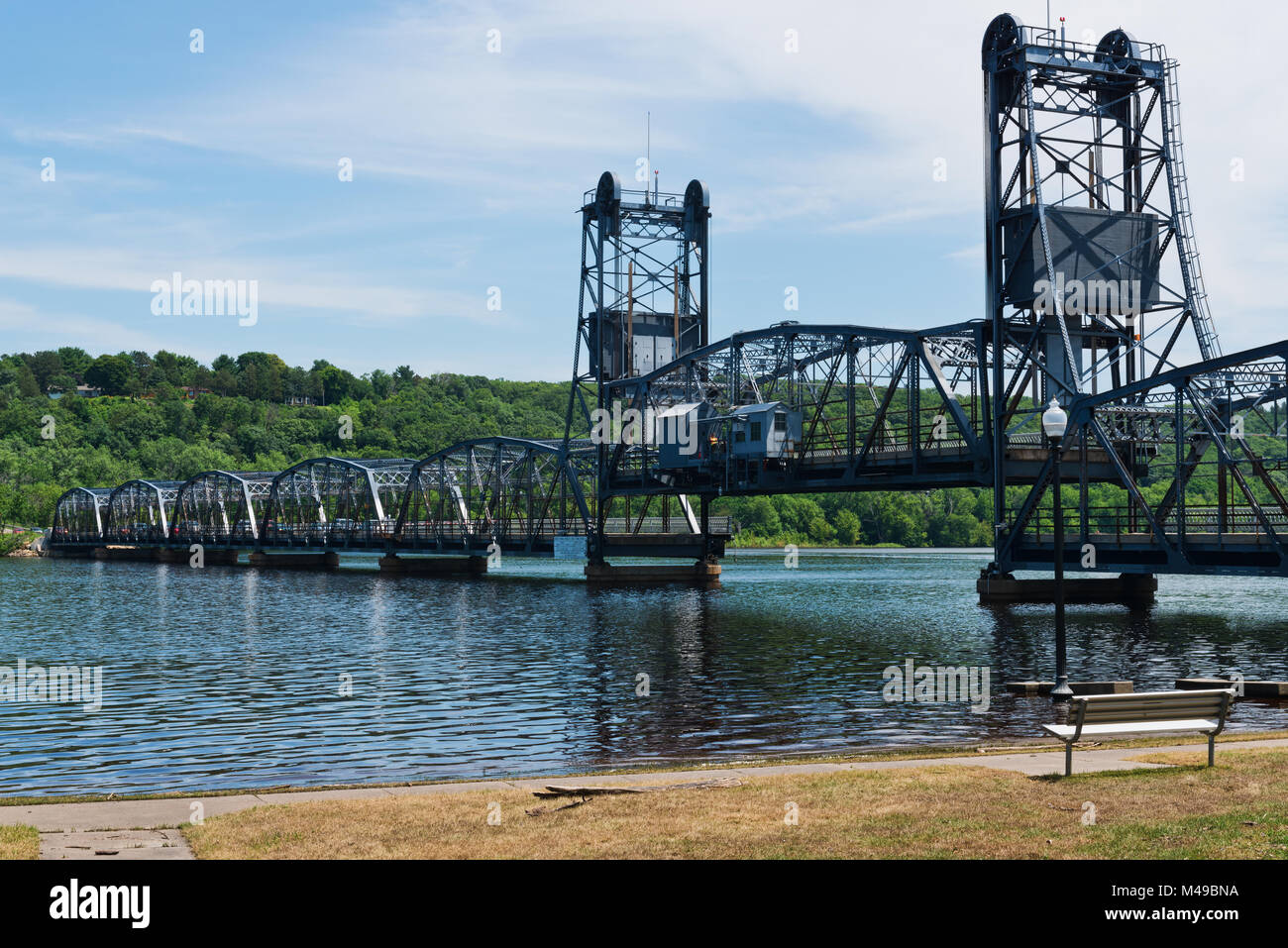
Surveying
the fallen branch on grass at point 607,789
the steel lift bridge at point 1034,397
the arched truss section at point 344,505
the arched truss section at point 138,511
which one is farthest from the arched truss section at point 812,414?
the arched truss section at point 138,511

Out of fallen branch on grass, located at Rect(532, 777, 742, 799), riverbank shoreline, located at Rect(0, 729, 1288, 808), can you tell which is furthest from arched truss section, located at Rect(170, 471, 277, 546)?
fallen branch on grass, located at Rect(532, 777, 742, 799)

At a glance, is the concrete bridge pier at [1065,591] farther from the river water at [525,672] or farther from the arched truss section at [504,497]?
the arched truss section at [504,497]

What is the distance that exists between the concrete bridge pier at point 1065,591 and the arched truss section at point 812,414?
513 cm

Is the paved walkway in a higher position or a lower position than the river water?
higher

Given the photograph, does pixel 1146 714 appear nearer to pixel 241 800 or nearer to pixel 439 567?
pixel 241 800

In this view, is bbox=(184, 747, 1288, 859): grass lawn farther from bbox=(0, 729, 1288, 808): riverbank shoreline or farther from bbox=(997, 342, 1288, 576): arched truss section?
bbox=(997, 342, 1288, 576): arched truss section

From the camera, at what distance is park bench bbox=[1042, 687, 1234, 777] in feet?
58.4

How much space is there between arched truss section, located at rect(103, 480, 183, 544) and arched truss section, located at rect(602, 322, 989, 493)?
92160 millimetres
